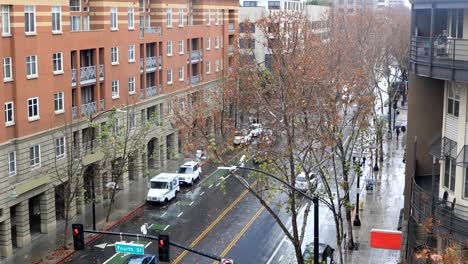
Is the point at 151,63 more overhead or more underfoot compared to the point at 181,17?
more underfoot

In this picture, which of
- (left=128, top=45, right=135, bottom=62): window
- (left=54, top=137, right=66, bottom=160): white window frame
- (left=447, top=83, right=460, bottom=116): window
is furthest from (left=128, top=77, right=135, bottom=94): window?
(left=447, top=83, right=460, bottom=116): window

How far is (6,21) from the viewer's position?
1554 inches

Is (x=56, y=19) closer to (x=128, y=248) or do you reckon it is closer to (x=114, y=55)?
(x=114, y=55)

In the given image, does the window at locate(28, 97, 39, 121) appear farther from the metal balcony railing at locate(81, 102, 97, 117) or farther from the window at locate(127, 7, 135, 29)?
the window at locate(127, 7, 135, 29)

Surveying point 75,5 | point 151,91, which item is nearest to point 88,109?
point 75,5

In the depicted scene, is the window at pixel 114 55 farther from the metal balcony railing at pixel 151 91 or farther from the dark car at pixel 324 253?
the dark car at pixel 324 253

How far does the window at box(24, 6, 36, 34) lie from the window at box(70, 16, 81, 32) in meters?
7.26

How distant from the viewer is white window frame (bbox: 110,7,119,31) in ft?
175

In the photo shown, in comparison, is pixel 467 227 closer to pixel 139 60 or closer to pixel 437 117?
pixel 437 117

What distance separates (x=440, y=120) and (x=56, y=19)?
26870mm

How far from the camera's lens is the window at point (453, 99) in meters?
25.3

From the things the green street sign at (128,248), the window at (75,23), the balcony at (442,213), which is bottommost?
the green street sign at (128,248)

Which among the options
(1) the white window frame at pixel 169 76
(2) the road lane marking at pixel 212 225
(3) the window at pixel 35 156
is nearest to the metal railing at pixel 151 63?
(1) the white window frame at pixel 169 76

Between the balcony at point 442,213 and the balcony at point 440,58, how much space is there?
4331 millimetres
